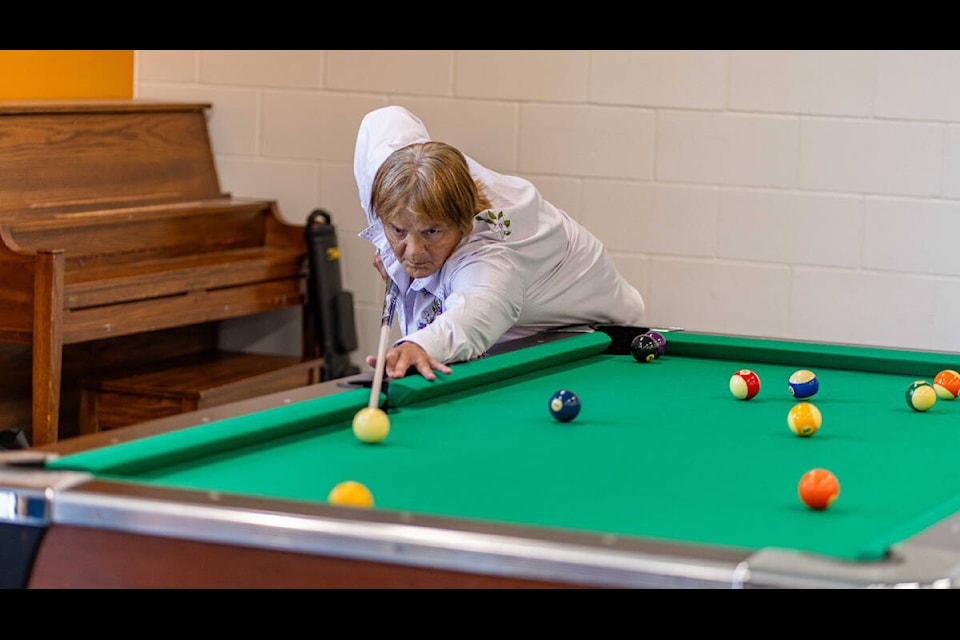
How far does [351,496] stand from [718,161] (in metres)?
3.07

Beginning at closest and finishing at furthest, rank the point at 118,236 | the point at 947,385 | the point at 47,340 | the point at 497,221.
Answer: the point at 947,385, the point at 497,221, the point at 47,340, the point at 118,236

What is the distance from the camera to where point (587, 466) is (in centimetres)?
212

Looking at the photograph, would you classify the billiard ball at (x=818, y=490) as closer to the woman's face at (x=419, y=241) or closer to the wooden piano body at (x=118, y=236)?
the woman's face at (x=419, y=241)

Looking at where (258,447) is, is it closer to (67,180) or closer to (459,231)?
(459,231)

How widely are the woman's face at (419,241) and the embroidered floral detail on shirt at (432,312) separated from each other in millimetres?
131

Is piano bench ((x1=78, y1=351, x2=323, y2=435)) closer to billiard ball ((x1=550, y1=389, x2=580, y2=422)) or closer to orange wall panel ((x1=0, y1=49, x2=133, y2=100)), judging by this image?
orange wall panel ((x1=0, y1=49, x2=133, y2=100))

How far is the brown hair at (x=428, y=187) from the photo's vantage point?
3.10m

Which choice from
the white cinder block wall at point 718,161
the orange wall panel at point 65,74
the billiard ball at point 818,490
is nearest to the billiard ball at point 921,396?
the billiard ball at point 818,490

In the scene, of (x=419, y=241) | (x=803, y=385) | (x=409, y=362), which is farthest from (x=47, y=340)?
(x=803, y=385)

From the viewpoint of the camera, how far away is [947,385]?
9.23 ft

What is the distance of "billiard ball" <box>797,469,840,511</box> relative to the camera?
1.86 meters

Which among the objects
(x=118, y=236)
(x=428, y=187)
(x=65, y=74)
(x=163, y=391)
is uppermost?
(x=65, y=74)

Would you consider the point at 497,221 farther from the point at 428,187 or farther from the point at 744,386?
the point at 744,386
